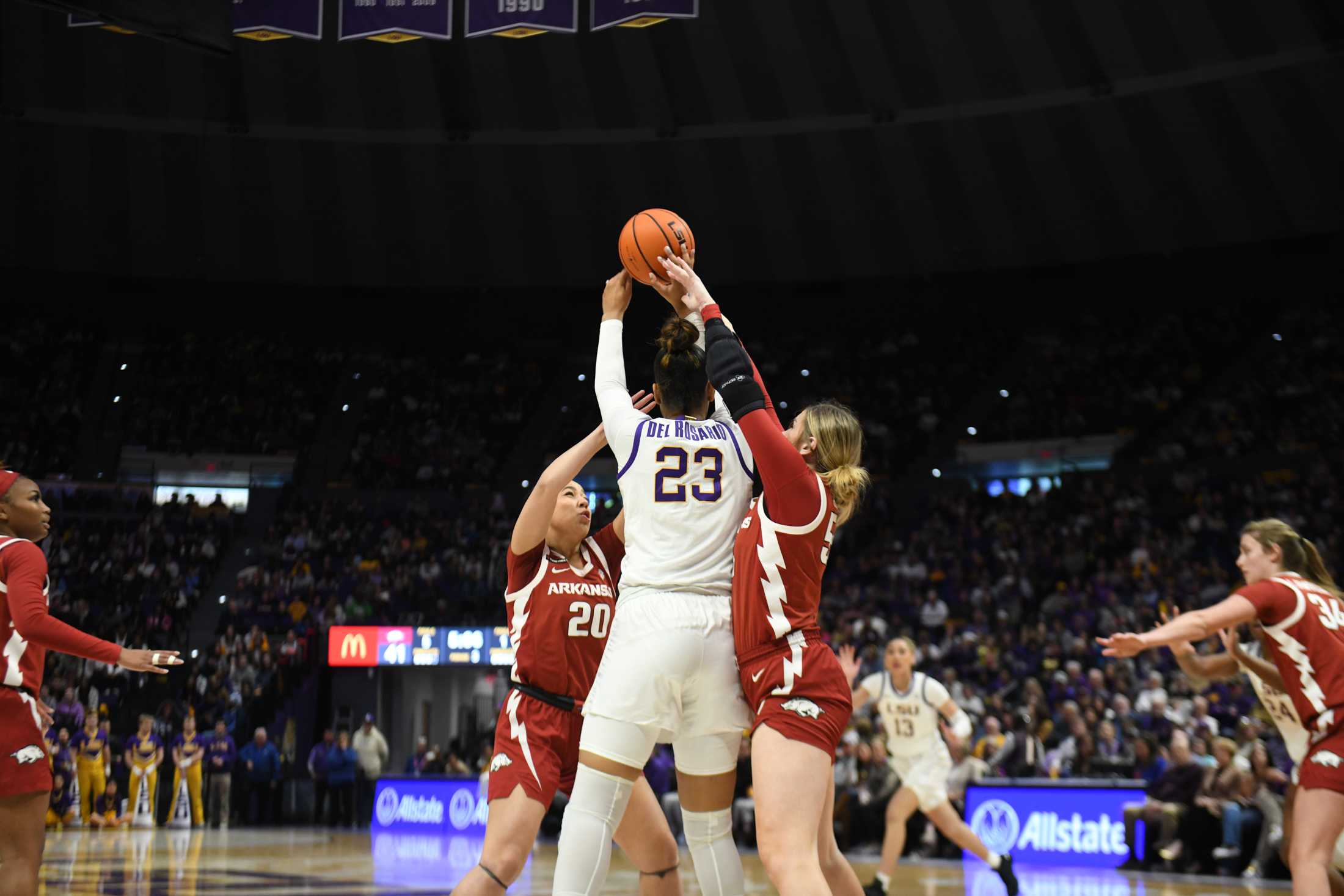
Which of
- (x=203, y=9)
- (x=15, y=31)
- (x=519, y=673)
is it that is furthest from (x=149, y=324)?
(x=519, y=673)

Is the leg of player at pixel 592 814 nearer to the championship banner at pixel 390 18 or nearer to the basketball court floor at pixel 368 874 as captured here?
the basketball court floor at pixel 368 874

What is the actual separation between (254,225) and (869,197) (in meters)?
12.7

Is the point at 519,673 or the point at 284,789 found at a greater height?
the point at 519,673

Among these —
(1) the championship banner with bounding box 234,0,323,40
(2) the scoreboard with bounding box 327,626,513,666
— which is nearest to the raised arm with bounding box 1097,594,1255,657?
(1) the championship banner with bounding box 234,0,323,40

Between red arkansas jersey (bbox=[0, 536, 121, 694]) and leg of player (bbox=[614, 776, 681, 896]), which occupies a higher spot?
red arkansas jersey (bbox=[0, 536, 121, 694])

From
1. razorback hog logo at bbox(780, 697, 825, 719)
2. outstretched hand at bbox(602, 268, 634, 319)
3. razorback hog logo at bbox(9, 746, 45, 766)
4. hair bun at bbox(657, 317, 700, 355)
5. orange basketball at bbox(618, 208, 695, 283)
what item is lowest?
razorback hog logo at bbox(9, 746, 45, 766)

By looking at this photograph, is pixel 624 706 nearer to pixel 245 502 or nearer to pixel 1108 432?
pixel 1108 432

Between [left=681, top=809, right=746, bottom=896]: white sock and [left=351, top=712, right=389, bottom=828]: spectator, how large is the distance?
18594 millimetres

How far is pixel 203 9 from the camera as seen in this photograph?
886 centimetres

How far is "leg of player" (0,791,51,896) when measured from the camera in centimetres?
532

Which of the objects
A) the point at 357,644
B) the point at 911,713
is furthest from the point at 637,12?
the point at 357,644

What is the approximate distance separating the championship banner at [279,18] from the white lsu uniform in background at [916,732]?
354 inches

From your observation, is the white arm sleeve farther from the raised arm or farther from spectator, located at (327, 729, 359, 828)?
spectator, located at (327, 729, 359, 828)

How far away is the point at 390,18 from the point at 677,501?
1136 centimetres
